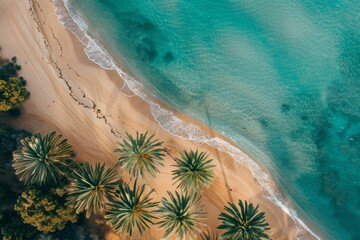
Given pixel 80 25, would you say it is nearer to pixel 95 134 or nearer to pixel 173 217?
pixel 95 134

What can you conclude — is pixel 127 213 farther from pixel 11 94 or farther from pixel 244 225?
pixel 11 94

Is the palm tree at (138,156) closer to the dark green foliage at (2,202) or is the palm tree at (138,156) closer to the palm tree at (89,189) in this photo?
the palm tree at (89,189)

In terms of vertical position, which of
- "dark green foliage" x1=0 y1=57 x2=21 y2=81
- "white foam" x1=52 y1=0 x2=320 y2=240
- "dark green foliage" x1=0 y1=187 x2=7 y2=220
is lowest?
"dark green foliage" x1=0 y1=187 x2=7 y2=220

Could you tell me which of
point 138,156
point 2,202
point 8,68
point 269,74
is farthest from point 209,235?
point 8,68

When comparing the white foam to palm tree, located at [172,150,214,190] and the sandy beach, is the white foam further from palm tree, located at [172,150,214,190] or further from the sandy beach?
palm tree, located at [172,150,214,190]

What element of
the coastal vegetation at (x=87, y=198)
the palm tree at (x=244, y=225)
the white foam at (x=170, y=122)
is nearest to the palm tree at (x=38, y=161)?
the coastal vegetation at (x=87, y=198)

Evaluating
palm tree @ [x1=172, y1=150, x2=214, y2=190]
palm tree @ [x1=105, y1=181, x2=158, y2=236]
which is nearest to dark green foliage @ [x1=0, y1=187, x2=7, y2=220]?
palm tree @ [x1=105, y1=181, x2=158, y2=236]

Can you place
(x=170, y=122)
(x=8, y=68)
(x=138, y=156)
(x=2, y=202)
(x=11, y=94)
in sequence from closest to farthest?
(x=2, y=202), (x=138, y=156), (x=11, y=94), (x=8, y=68), (x=170, y=122)
